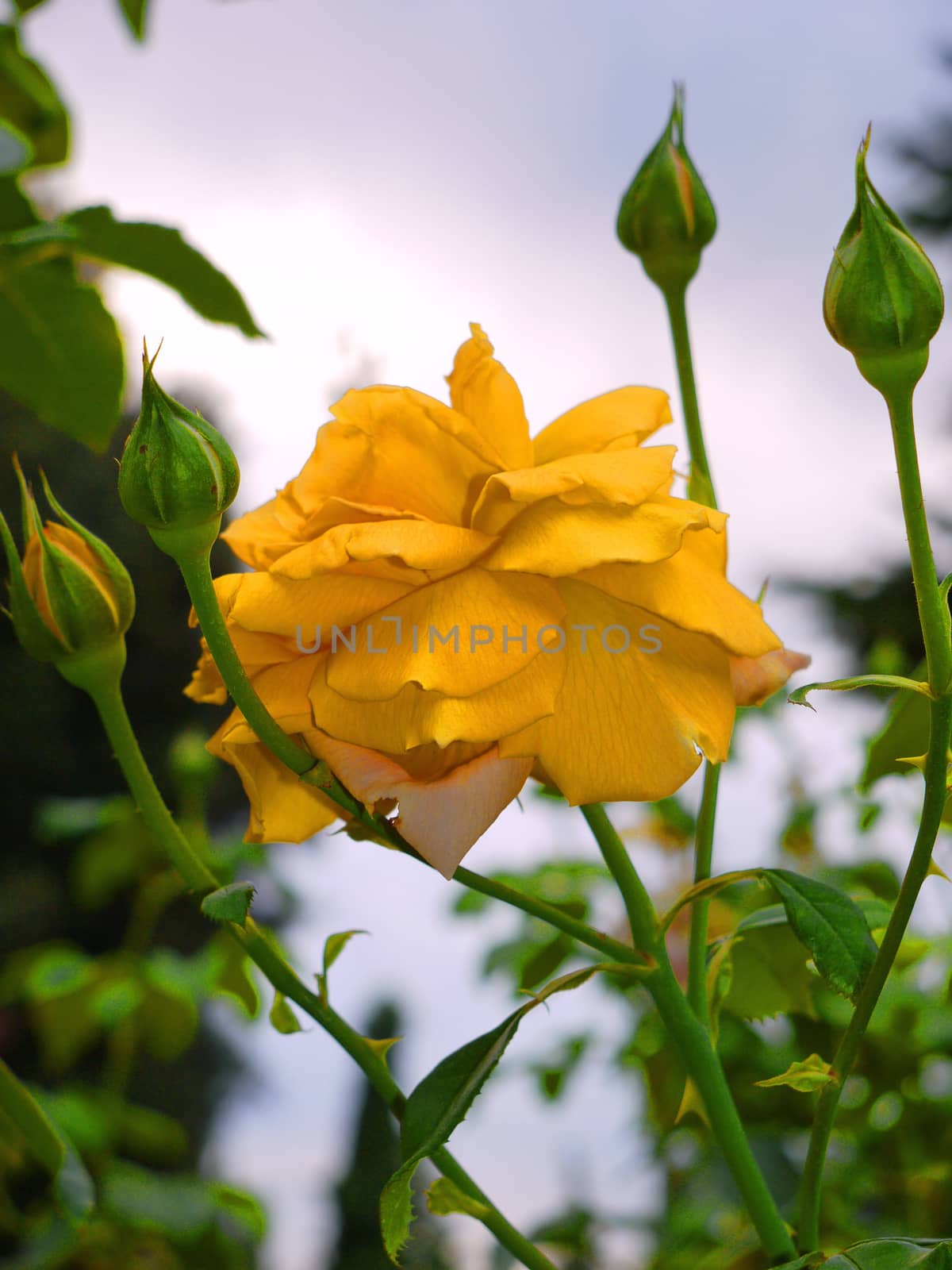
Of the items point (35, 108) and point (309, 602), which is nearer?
point (309, 602)

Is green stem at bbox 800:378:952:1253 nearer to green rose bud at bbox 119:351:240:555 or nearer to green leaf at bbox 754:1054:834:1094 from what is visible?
green leaf at bbox 754:1054:834:1094

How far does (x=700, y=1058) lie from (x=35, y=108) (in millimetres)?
359

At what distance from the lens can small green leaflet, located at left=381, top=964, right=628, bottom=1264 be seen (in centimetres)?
22

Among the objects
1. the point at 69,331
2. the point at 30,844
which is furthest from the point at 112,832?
the point at 30,844

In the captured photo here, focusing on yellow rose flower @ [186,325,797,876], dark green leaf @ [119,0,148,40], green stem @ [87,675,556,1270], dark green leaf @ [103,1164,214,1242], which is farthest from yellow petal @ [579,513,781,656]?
dark green leaf @ [103,1164,214,1242]

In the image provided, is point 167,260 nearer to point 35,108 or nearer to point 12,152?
point 12,152

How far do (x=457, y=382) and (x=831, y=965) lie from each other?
15 centimetres

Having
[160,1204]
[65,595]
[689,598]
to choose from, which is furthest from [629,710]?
[160,1204]

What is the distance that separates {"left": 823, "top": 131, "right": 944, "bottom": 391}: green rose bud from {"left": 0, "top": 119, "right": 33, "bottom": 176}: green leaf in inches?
6.9

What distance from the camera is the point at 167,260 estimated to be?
0.84 ft

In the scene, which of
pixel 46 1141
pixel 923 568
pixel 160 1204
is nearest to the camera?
pixel 923 568

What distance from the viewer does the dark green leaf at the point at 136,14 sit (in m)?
0.31

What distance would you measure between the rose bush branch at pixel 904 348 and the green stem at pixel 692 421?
0.21 ft

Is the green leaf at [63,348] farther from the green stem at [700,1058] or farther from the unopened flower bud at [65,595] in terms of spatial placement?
the green stem at [700,1058]
